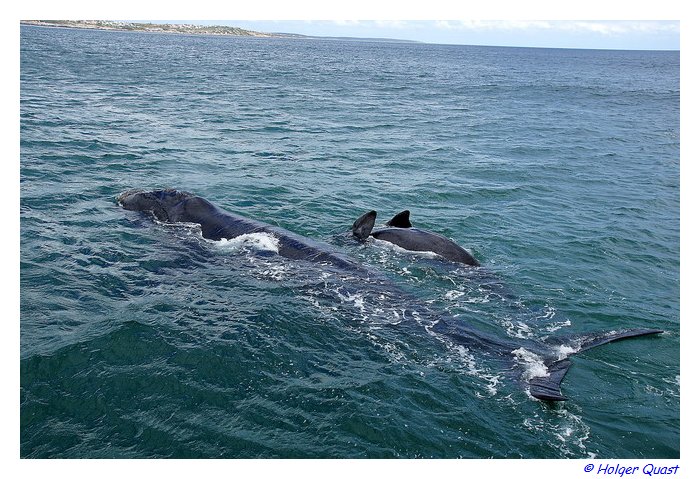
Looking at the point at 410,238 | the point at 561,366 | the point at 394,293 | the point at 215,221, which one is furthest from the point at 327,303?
the point at 215,221

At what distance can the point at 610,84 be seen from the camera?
309 ft

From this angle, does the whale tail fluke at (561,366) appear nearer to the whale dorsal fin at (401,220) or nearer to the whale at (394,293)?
the whale at (394,293)

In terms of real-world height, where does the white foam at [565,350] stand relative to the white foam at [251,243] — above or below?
below

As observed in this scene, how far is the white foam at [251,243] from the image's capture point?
16422 mm

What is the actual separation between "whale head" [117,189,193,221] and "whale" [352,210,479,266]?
5.95m

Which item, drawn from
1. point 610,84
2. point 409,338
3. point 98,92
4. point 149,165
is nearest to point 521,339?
point 409,338

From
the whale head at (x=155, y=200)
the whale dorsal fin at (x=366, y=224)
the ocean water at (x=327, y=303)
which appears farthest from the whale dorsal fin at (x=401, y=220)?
the whale head at (x=155, y=200)

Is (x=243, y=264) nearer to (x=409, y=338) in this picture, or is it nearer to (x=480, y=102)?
(x=409, y=338)

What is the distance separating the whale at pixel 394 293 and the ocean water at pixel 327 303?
23 centimetres

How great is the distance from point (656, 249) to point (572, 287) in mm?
5635

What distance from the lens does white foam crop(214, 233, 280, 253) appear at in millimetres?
16422

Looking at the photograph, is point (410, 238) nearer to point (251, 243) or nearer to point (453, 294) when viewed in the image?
point (453, 294)

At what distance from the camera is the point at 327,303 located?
539 inches

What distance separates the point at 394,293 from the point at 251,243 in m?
4.77
